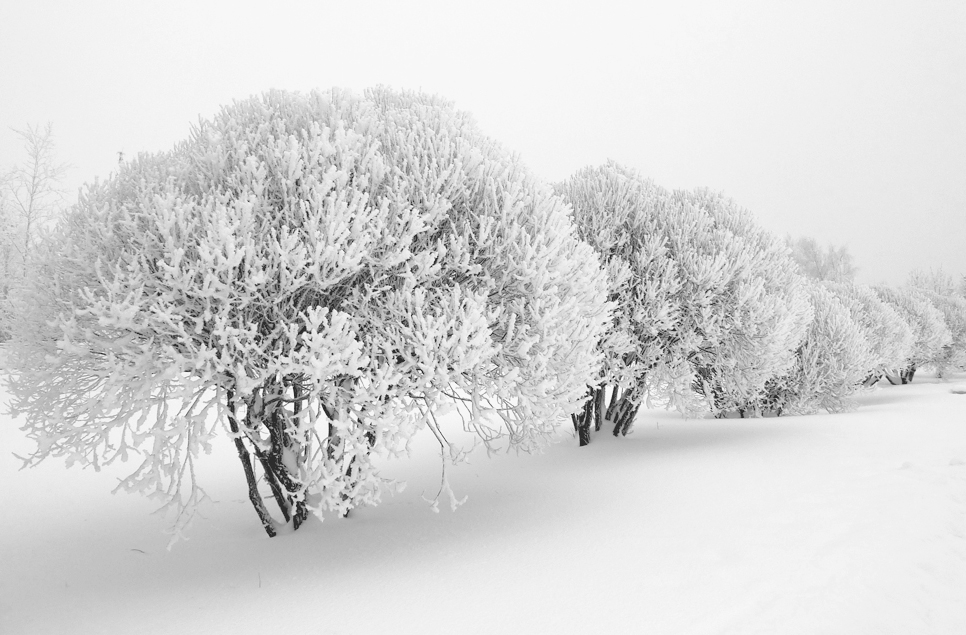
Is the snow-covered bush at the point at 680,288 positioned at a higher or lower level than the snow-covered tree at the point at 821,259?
lower

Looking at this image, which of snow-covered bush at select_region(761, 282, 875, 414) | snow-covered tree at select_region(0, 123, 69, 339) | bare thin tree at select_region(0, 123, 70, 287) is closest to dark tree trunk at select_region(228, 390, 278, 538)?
snow-covered bush at select_region(761, 282, 875, 414)

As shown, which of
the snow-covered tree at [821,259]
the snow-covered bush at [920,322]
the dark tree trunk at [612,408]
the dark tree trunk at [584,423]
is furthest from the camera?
the snow-covered tree at [821,259]

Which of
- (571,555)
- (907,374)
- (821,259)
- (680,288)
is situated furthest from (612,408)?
(821,259)

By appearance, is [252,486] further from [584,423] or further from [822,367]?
[822,367]

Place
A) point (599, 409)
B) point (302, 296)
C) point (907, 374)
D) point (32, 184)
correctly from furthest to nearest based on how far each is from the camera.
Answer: point (907, 374)
point (32, 184)
point (599, 409)
point (302, 296)

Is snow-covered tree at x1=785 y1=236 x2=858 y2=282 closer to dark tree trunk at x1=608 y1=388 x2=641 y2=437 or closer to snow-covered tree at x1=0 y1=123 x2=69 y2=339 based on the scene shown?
dark tree trunk at x1=608 y1=388 x2=641 y2=437

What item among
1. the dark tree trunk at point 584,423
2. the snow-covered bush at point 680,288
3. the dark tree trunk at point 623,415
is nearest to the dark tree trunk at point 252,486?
the snow-covered bush at point 680,288

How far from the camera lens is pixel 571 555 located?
571 centimetres

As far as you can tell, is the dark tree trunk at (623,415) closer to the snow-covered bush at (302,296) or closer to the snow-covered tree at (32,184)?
the snow-covered bush at (302,296)

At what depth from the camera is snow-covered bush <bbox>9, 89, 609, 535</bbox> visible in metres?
4.86

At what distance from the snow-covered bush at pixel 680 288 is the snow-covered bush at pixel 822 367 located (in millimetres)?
4412

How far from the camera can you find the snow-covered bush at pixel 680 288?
9.19 m

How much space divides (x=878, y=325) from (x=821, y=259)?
3233 centimetres

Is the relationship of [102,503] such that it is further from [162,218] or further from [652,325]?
[652,325]
